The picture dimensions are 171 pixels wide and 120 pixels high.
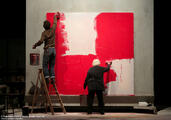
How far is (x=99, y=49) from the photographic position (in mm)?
10914

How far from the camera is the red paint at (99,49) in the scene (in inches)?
429

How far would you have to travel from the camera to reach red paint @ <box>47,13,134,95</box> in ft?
35.8

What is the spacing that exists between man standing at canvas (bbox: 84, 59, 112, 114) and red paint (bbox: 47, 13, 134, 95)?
2.35 feet

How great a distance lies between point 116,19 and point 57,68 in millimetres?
2468

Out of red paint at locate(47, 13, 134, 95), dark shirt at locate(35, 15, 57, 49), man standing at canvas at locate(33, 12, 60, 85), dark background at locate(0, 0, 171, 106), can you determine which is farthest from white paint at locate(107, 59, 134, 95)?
dark background at locate(0, 0, 171, 106)

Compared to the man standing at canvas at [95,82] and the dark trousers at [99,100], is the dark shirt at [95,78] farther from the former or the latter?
the dark trousers at [99,100]

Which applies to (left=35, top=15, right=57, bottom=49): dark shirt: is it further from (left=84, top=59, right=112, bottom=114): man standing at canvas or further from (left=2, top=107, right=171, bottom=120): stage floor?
(left=2, top=107, right=171, bottom=120): stage floor

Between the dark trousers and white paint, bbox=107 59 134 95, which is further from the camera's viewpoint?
white paint, bbox=107 59 134 95
